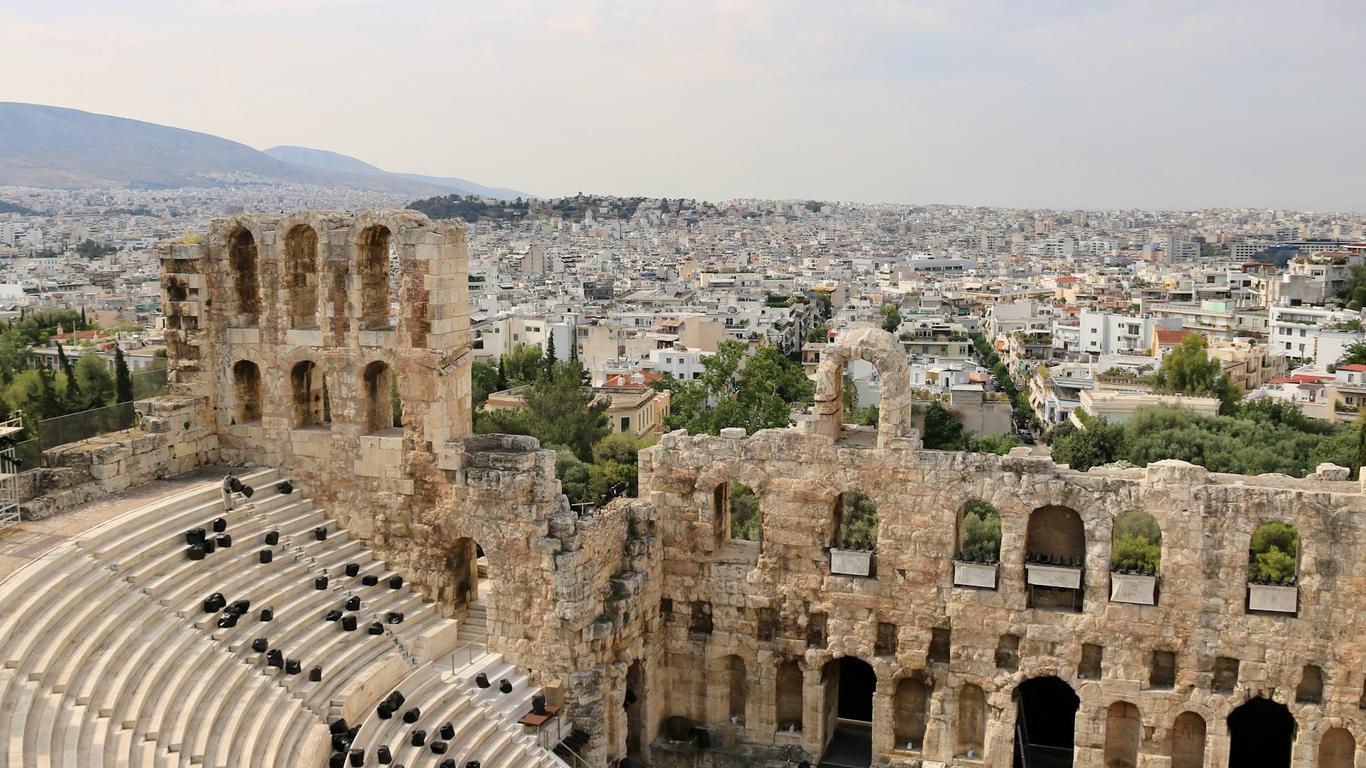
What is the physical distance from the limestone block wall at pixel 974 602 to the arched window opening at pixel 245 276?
31.3 feet

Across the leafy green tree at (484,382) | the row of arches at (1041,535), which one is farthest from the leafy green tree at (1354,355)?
the leafy green tree at (484,382)

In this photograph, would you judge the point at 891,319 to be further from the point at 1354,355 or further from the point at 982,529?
the point at 982,529

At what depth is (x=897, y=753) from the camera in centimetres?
2562

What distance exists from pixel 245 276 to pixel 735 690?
1438cm

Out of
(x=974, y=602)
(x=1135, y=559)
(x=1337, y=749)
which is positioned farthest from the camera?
(x=1135, y=559)

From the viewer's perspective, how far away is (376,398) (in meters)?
27.0

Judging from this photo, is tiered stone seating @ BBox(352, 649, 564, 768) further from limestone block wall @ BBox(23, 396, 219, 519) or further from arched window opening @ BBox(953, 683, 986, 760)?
arched window opening @ BBox(953, 683, 986, 760)

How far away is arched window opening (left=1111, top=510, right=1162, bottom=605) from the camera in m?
23.3

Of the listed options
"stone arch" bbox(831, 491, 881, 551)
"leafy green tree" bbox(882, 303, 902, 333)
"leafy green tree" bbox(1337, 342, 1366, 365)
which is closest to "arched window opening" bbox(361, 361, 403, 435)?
"stone arch" bbox(831, 491, 881, 551)

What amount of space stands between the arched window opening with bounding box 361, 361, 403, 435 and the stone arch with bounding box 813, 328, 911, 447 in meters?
9.43

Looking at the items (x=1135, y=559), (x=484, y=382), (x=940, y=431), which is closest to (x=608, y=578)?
(x=1135, y=559)

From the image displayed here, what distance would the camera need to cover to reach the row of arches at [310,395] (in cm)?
2650

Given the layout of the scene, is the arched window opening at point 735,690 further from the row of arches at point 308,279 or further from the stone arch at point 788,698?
the row of arches at point 308,279

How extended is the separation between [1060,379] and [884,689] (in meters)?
67.6
